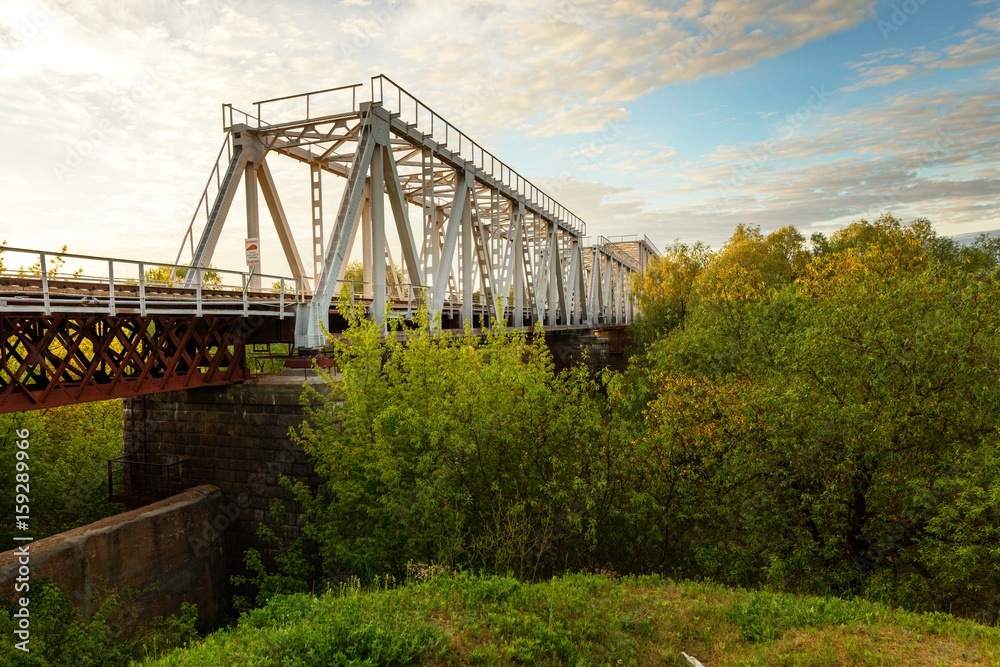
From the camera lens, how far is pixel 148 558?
46.2 feet

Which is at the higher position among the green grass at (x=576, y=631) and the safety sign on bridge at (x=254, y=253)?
the safety sign on bridge at (x=254, y=253)

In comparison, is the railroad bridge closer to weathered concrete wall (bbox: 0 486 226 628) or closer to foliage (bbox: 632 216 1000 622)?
weathered concrete wall (bbox: 0 486 226 628)

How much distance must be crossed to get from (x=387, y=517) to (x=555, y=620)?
5.61 metres

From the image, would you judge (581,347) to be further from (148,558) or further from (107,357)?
(107,357)

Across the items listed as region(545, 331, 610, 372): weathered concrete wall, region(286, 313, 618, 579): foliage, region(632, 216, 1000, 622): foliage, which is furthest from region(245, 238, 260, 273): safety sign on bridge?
region(545, 331, 610, 372): weathered concrete wall

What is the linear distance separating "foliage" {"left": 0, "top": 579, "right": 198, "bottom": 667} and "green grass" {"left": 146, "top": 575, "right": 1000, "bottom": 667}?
4.92 metres

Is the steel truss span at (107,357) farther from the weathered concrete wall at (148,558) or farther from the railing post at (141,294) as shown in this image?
the weathered concrete wall at (148,558)

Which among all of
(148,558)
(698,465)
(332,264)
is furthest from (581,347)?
(148,558)

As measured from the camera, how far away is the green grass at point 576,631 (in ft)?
25.3

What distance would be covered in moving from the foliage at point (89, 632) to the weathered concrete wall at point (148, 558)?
23cm

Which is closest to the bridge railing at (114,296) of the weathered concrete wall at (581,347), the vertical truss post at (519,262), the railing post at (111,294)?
the railing post at (111,294)

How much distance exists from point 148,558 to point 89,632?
193cm

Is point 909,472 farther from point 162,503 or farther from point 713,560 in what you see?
point 162,503

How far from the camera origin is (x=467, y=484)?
12.7 metres
